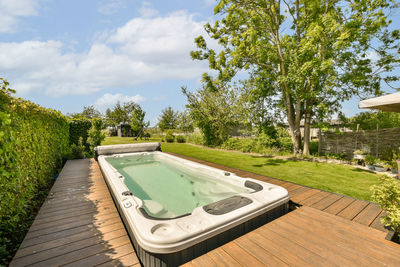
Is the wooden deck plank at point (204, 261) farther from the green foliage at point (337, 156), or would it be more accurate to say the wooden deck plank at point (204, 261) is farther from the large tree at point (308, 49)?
the green foliage at point (337, 156)

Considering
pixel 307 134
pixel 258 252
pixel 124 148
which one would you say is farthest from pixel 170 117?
pixel 258 252

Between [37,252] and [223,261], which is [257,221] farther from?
[37,252]

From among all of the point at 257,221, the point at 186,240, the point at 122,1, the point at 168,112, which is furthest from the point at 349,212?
the point at 168,112

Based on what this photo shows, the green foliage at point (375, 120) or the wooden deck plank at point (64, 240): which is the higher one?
the green foliage at point (375, 120)

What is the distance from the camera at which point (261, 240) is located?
2.23 meters

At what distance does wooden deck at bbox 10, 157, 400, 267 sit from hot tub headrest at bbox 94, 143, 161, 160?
15.0 ft

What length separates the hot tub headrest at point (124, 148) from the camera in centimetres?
777

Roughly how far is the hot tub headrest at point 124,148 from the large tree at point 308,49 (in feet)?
17.0

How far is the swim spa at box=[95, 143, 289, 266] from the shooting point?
192 centimetres

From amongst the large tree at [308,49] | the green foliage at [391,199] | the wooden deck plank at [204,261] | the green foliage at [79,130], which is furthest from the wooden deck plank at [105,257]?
the green foliage at [79,130]

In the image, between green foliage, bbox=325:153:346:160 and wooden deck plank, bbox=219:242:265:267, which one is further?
green foliage, bbox=325:153:346:160

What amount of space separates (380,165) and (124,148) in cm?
1076

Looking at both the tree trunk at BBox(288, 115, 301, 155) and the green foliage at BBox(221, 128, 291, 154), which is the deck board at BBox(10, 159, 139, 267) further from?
the tree trunk at BBox(288, 115, 301, 155)

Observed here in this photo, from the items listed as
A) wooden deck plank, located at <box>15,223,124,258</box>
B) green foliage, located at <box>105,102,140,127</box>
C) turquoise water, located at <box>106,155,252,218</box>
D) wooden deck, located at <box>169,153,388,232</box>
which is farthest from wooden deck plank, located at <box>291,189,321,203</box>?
green foliage, located at <box>105,102,140,127</box>
